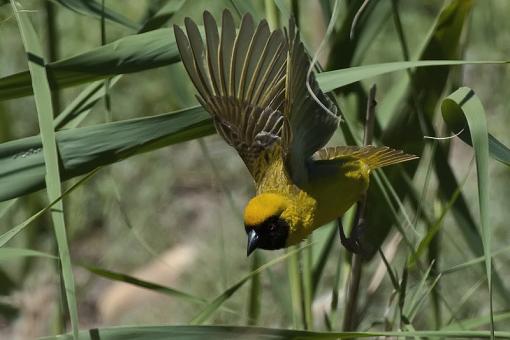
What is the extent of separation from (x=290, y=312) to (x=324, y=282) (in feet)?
3.25

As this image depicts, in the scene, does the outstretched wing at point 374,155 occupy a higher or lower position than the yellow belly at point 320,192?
higher

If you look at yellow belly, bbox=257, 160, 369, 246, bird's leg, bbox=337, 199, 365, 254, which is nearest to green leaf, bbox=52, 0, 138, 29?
yellow belly, bbox=257, 160, 369, 246

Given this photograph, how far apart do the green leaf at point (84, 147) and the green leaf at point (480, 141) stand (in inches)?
14.0

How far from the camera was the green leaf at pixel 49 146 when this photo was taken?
48.9 inches

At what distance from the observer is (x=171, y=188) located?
3301 mm

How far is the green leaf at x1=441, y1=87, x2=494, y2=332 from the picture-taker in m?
1.18

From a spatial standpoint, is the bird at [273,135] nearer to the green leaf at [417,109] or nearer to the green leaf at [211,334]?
the green leaf at [417,109]

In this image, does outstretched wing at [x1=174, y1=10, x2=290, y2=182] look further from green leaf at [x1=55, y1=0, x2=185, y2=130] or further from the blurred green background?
the blurred green background

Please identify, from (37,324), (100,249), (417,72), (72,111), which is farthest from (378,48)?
(72,111)

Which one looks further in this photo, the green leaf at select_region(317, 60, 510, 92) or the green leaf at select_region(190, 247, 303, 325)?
the green leaf at select_region(190, 247, 303, 325)

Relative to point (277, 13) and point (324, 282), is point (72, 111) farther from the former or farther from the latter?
point (324, 282)

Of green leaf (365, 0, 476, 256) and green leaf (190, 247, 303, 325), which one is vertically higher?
green leaf (365, 0, 476, 256)

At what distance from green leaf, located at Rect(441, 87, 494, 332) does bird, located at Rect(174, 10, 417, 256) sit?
178mm

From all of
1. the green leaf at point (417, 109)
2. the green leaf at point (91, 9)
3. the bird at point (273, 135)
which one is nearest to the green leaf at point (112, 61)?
the bird at point (273, 135)
